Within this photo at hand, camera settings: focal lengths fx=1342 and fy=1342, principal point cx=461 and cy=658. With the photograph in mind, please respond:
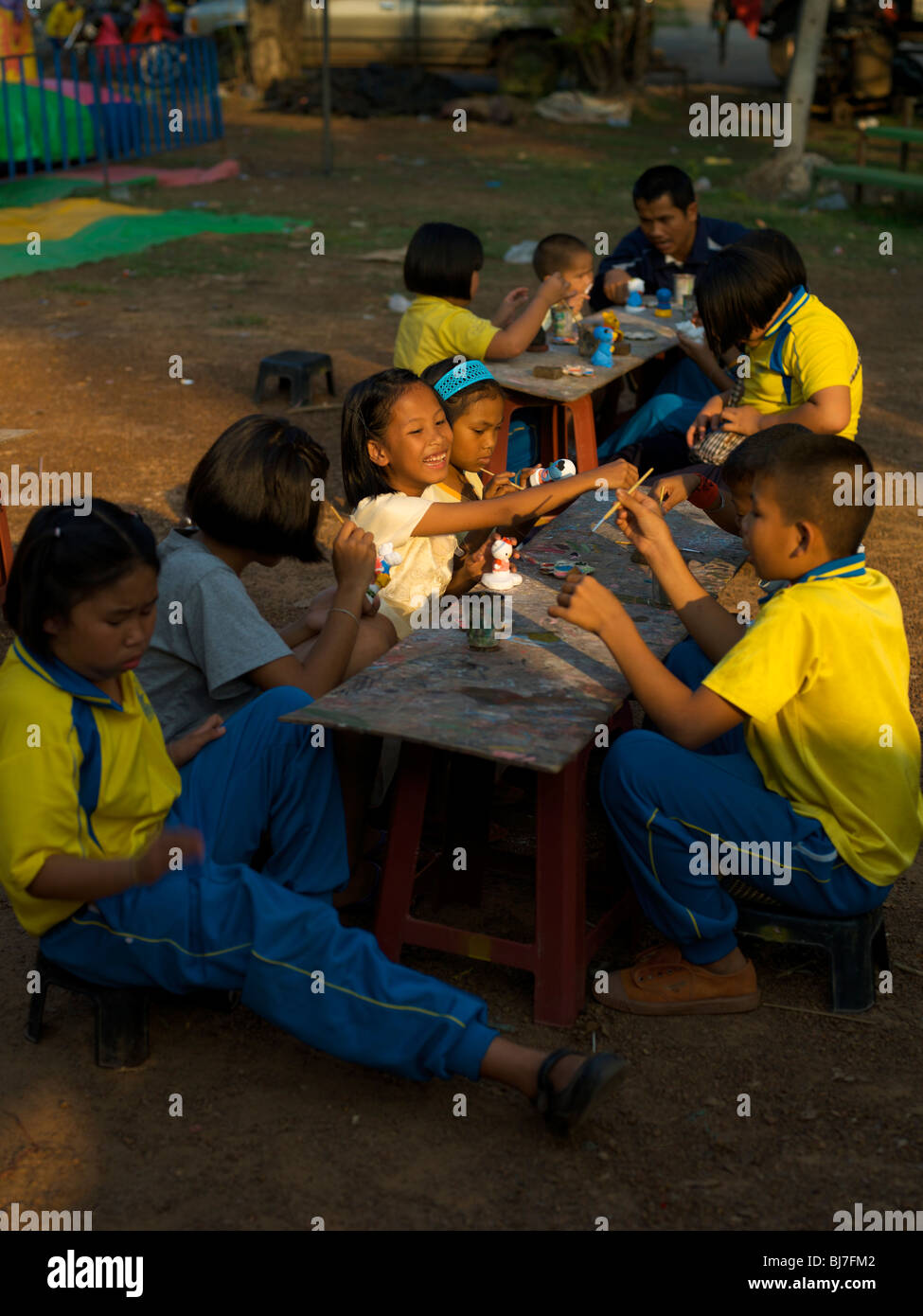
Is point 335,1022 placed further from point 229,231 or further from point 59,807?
point 229,231

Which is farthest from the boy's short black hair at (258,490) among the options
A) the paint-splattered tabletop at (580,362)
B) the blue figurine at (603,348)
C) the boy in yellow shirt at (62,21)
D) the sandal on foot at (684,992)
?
the boy in yellow shirt at (62,21)

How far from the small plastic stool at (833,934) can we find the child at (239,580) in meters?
1.09

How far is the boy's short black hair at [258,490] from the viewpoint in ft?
10.2

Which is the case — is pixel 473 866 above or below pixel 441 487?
below

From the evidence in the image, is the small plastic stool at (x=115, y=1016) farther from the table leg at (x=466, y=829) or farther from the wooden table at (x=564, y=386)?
the wooden table at (x=564, y=386)

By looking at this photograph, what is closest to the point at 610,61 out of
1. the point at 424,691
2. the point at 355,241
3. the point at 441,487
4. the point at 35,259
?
the point at 355,241

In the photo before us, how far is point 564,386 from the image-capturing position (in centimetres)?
527

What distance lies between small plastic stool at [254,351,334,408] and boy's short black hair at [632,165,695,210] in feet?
6.74

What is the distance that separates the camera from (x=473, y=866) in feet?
11.0

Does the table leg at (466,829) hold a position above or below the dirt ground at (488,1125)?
above

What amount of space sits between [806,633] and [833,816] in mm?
406

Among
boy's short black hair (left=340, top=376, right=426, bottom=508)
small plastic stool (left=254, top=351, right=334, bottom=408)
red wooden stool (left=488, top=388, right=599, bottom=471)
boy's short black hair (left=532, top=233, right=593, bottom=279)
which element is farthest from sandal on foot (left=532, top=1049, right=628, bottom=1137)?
small plastic stool (left=254, top=351, right=334, bottom=408)

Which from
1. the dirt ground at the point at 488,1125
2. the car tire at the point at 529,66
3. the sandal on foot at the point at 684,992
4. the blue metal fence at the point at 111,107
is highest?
the car tire at the point at 529,66

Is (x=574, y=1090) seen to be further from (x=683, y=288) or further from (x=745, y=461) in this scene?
(x=683, y=288)
